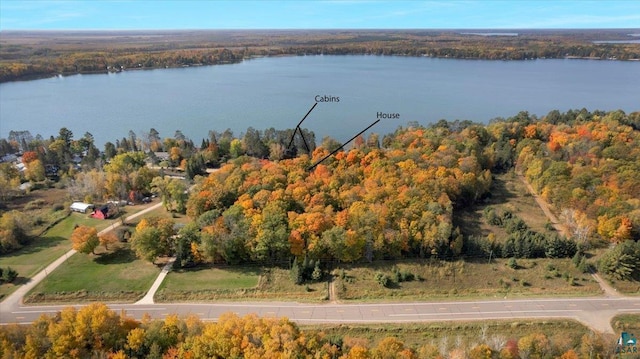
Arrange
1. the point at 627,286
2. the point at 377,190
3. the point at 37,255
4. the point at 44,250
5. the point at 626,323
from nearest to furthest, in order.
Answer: the point at 626,323, the point at 627,286, the point at 37,255, the point at 44,250, the point at 377,190

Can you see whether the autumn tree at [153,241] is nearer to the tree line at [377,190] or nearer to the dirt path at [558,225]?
the tree line at [377,190]

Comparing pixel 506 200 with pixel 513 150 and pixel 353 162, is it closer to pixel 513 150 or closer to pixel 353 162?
pixel 513 150

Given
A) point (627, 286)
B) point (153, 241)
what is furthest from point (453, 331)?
point (153, 241)

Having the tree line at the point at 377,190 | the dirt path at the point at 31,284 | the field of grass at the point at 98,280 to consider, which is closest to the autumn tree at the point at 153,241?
the tree line at the point at 377,190

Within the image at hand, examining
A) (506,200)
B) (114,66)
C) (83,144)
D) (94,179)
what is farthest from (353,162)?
(114,66)

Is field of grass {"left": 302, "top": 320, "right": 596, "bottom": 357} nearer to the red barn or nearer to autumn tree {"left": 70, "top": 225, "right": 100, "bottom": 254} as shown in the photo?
autumn tree {"left": 70, "top": 225, "right": 100, "bottom": 254}

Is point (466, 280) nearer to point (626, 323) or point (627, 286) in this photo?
point (626, 323)
